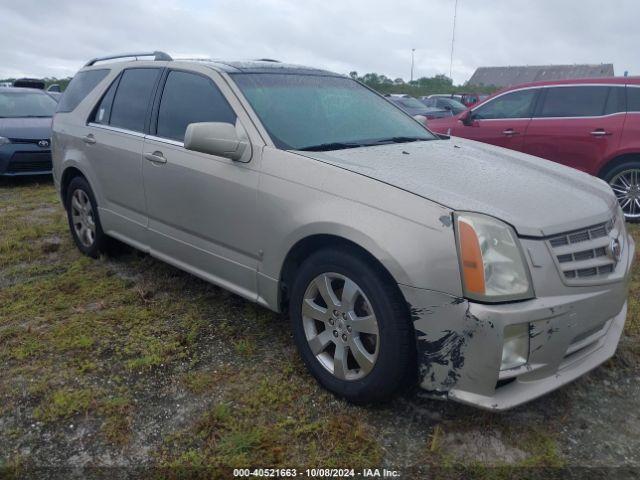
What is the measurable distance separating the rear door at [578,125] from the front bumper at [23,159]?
697 centimetres

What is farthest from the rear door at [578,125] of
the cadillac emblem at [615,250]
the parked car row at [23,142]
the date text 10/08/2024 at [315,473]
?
the parked car row at [23,142]

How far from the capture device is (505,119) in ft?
23.2

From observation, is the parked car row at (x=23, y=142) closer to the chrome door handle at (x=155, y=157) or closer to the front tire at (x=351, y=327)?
the chrome door handle at (x=155, y=157)

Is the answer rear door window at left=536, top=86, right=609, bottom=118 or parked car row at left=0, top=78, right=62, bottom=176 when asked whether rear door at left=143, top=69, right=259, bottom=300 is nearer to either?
rear door window at left=536, top=86, right=609, bottom=118

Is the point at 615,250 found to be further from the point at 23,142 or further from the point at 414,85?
the point at 414,85

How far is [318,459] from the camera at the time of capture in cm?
236

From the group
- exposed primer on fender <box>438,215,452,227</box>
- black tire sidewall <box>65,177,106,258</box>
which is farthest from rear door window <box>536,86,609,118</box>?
black tire sidewall <box>65,177,106,258</box>

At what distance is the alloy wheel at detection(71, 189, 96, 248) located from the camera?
4.71 metres

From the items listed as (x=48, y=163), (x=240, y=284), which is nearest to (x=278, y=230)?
(x=240, y=284)

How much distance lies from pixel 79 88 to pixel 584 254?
4.32m

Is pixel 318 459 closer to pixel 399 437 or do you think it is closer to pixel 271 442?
pixel 271 442

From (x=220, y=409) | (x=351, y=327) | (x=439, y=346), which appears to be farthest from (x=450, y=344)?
(x=220, y=409)

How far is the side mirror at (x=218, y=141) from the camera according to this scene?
2982mm

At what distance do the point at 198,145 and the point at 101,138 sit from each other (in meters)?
1.70
